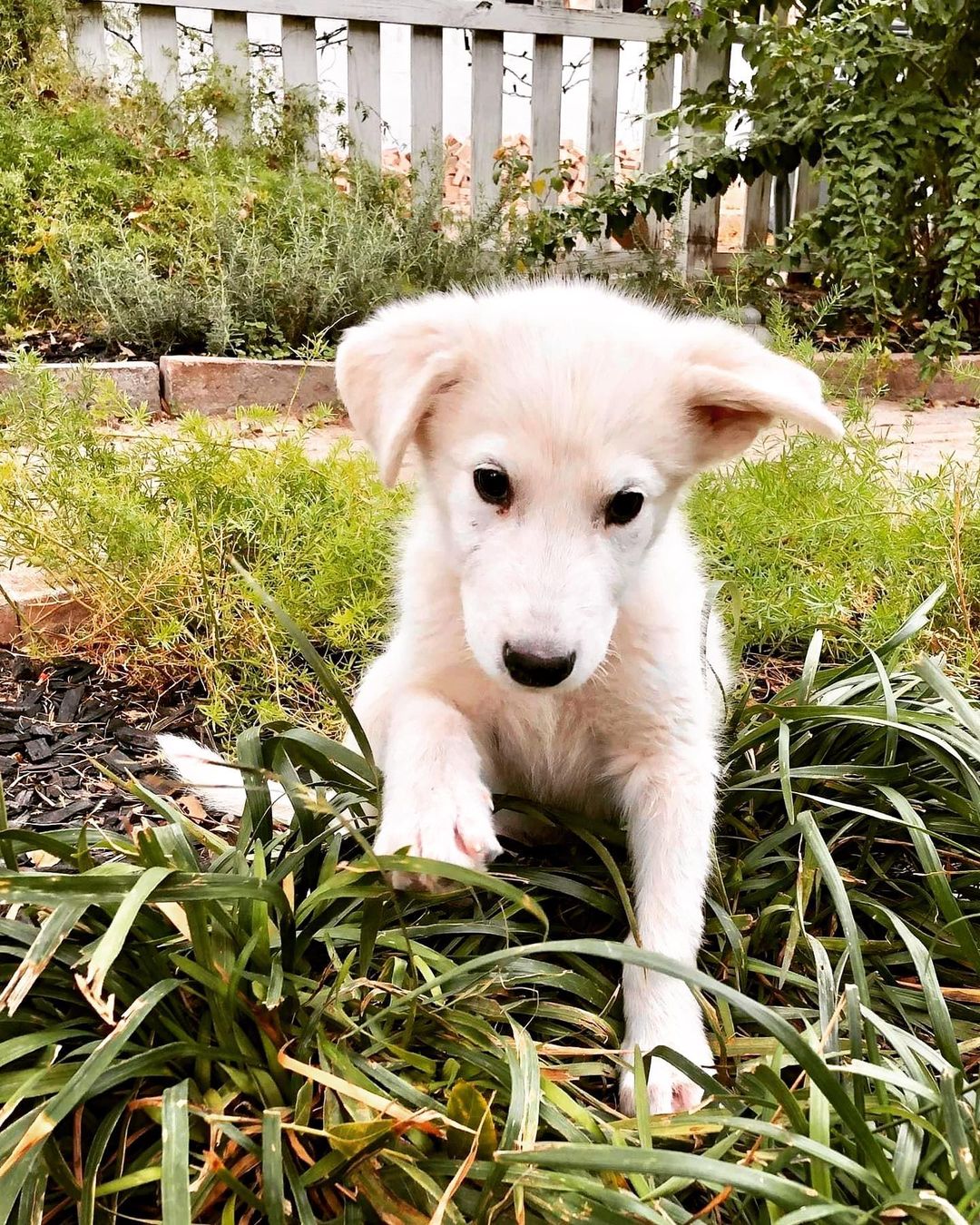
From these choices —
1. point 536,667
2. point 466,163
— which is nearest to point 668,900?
point 536,667

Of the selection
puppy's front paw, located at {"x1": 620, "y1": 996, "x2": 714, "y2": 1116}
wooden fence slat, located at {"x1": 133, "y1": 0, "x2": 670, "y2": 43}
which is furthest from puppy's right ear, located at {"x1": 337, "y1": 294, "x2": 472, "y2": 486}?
wooden fence slat, located at {"x1": 133, "y1": 0, "x2": 670, "y2": 43}

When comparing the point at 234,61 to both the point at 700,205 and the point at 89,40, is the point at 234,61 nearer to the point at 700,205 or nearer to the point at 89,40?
the point at 89,40

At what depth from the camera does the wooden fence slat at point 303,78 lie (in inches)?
307

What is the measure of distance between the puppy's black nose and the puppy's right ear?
1.61ft

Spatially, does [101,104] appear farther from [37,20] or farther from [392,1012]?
[392,1012]

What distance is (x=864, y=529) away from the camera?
11.5ft

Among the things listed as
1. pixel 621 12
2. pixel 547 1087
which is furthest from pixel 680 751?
pixel 621 12

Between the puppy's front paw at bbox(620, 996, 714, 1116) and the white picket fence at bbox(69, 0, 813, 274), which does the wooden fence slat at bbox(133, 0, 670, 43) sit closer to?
the white picket fence at bbox(69, 0, 813, 274)

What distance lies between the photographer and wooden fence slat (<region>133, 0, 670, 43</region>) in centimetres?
770

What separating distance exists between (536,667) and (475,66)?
767 centimetres

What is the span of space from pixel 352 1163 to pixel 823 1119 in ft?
2.16

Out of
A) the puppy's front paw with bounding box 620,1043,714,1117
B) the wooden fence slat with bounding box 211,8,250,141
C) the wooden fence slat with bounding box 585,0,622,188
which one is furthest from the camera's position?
the wooden fence slat with bounding box 585,0,622,188

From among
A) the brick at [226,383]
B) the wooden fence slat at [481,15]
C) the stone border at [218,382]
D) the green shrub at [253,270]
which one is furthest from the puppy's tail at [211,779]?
the wooden fence slat at [481,15]

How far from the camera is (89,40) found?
7.62 meters
